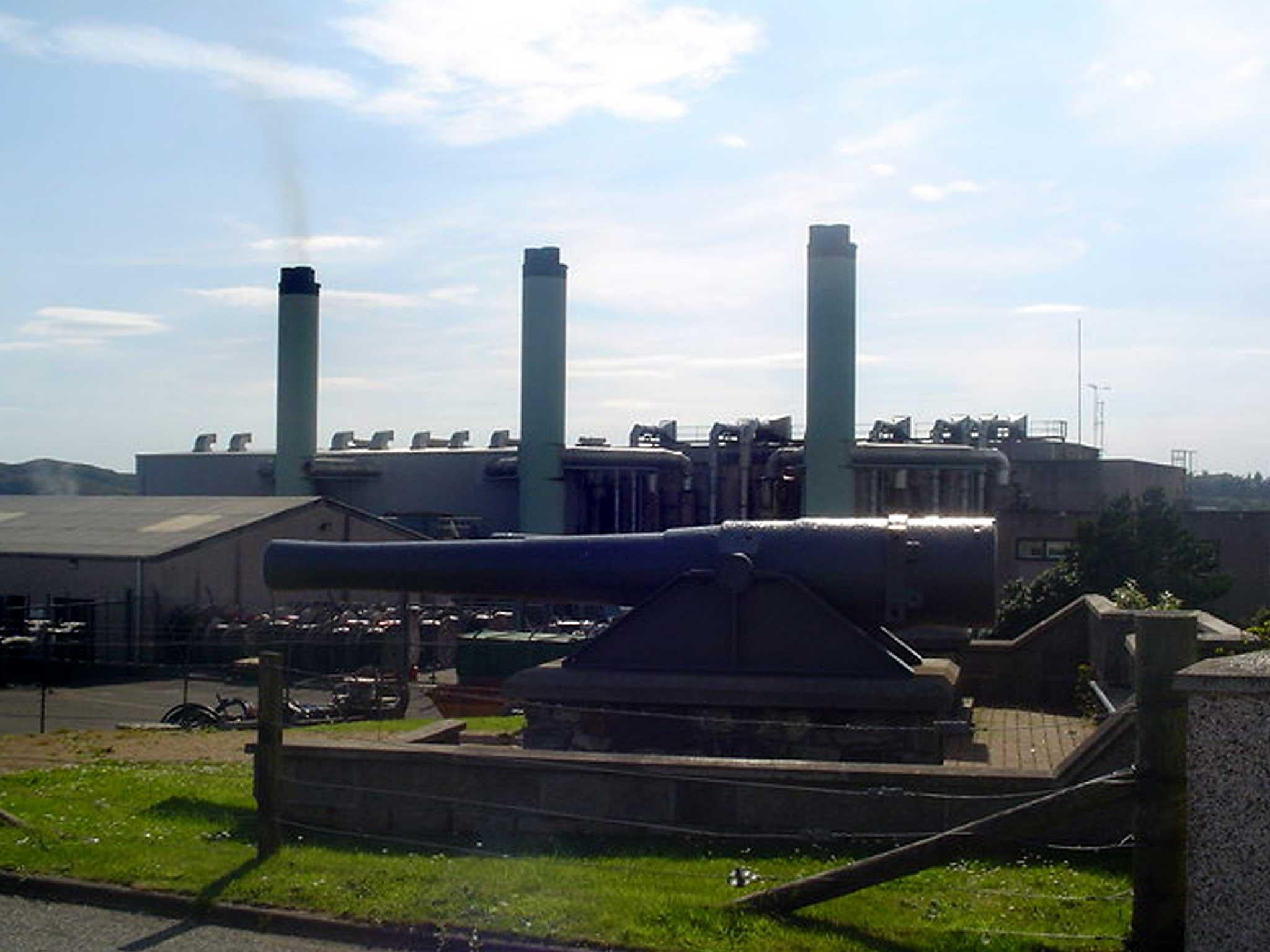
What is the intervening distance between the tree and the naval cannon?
51.7 feet

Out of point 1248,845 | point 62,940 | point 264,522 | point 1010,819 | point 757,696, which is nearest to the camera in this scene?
point 1248,845

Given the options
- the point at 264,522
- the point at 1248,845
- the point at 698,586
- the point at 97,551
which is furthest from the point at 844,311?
the point at 1248,845

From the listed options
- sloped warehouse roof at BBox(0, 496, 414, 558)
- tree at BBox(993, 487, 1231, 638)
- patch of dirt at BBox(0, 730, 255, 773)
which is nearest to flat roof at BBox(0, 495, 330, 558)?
sloped warehouse roof at BBox(0, 496, 414, 558)

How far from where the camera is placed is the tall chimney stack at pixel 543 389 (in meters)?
44.6

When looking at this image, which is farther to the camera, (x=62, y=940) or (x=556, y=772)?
(x=556, y=772)

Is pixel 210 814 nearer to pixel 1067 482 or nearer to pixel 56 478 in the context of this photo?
pixel 1067 482

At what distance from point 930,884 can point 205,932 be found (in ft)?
10.6

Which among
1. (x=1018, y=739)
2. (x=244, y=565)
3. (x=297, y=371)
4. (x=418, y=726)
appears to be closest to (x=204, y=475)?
(x=297, y=371)

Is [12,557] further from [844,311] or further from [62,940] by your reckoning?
[62,940]

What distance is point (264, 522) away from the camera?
3716 cm

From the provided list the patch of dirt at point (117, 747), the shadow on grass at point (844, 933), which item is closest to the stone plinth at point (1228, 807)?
the shadow on grass at point (844, 933)

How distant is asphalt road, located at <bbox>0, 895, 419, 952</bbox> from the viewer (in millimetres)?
6918

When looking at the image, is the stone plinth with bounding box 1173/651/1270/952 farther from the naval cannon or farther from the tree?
the tree

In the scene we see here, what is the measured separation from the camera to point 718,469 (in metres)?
45.2
